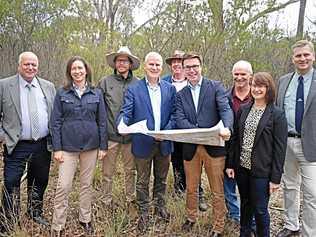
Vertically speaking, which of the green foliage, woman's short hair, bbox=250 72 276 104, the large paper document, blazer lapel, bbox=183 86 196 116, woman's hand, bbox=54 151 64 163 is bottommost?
woman's hand, bbox=54 151 64 163

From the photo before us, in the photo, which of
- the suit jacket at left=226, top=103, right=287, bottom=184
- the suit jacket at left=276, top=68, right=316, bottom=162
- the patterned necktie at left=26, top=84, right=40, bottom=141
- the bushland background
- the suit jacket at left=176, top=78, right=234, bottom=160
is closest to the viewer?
the suit jacket at left=226, top=103, right=287, bottom=184

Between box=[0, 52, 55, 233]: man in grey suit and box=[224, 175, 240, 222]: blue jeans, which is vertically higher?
box=[0, 52, 55, 233]: man in grey suit

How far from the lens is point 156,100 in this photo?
4.88 meters

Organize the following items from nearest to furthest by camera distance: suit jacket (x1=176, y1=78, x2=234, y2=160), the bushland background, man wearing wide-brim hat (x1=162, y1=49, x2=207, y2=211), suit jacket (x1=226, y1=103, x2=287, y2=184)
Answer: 1. suit jacket (x1=226, y1=103, x2=287, y2=184)
2. suit jacket (x1=176, y1=78, x2=234, y2=160)
3. man wearing wide-brim hat (x1=162, y1=49, x2=207, y2=211)
4. the bushland background

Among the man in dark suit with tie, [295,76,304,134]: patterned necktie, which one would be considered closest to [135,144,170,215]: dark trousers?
the man in dark suit with tie

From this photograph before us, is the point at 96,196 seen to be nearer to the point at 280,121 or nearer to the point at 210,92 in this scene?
the point at 210,92

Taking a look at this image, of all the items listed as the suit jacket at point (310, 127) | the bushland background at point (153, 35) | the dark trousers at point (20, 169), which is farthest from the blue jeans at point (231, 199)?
the bushland background at point (153, 35)

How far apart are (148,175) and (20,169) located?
1436 mm

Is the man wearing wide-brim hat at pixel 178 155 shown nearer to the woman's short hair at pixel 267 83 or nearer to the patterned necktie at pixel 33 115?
the woman's short hair at pixel 267 83

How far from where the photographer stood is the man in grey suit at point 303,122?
4570mm

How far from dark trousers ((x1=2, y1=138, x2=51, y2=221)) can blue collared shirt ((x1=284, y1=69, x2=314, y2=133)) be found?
2.72 meters

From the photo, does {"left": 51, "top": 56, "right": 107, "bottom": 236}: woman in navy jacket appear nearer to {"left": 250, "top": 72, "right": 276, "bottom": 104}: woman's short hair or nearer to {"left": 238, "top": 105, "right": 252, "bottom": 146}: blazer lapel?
{"left": 238, "top": 105, "right": 252, "bottom": 146}: blazer lapel

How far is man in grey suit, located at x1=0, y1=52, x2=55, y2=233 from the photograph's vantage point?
4.70 metres

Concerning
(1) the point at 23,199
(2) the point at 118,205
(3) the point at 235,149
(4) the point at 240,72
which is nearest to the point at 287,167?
(3) the point at 235,149
